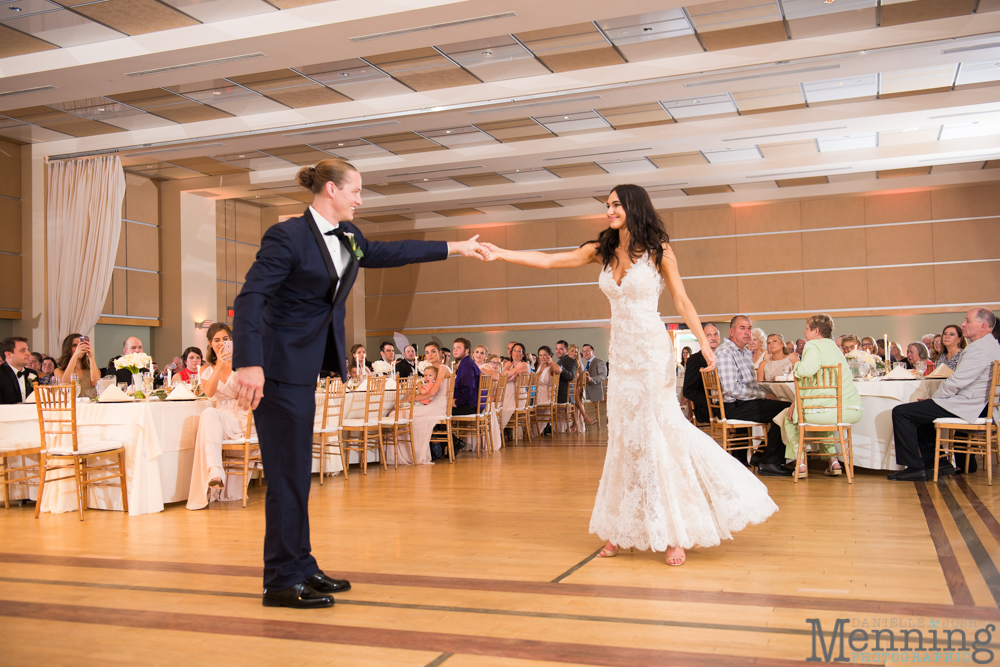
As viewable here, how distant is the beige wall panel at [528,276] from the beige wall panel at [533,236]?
0.51 m

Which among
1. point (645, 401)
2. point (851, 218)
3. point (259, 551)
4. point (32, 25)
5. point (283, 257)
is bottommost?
point (259, 551)

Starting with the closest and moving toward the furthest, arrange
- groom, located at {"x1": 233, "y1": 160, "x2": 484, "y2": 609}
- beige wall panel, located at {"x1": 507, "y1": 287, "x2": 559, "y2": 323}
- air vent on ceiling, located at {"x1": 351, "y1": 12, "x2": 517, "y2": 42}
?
groom, located at {"x1": 233, "y1": 160, "x2": 484, "y2": 609} → air vent on ceiling, located at {"x1": 351, "y1": 12, "x2": 517, "y2": 42} → beige wall panel, located at {"x1": 507, "y1": 287, "x2": 559, "y2": 323}

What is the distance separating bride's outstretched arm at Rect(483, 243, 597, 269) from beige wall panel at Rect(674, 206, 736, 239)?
12799mm

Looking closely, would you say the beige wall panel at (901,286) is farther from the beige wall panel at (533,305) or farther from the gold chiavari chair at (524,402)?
the gold chiavari chair at (524,402)

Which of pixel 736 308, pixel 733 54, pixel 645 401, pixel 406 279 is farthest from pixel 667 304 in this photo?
pixel 645 401

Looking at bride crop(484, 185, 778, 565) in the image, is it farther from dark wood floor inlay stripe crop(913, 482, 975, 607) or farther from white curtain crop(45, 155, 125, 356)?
white curtain crop(45, 155, 125, 356)

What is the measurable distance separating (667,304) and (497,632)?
14.0 meters

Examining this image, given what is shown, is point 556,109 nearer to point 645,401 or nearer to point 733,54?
point 733,54

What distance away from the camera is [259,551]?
3.87 m

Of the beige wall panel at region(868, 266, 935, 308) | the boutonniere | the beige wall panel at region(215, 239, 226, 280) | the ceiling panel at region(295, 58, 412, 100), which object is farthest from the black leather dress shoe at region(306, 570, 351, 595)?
the beige wall panel at region(868, 266, 935, 308)

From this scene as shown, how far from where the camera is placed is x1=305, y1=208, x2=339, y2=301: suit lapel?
9.22ft

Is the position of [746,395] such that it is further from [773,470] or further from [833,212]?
[833,212]

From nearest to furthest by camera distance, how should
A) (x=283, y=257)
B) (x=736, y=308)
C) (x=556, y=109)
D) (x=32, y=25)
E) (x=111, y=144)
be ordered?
(x=283, y=257) → (x=32, y=25) → (x=556, y=109) → (x=111, y=144) → (x=736, y=308)

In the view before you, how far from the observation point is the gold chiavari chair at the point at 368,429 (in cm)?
719
